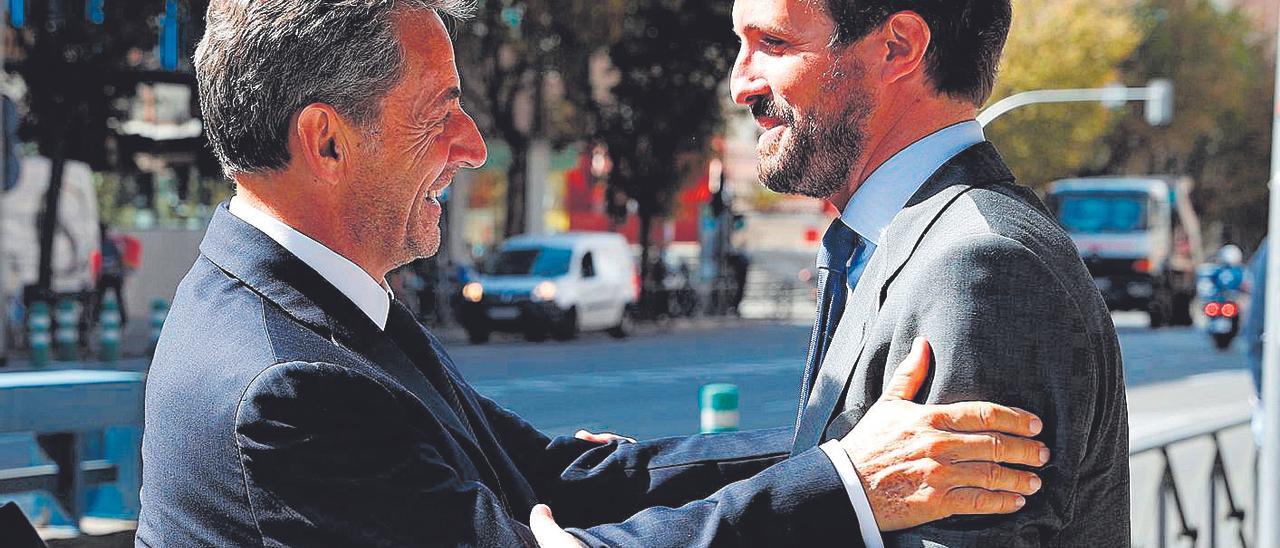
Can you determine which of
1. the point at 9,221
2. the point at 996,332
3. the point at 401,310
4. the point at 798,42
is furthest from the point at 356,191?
the point at 9,221

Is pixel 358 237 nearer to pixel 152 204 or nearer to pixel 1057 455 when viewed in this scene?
pixel 1057 455

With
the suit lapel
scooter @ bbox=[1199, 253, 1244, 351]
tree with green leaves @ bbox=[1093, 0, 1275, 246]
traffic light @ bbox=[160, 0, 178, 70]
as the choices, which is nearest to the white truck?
traffic light @ bbox=[160, 0, 178, 70]

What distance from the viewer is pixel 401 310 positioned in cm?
230

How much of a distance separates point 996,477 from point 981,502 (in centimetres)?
3

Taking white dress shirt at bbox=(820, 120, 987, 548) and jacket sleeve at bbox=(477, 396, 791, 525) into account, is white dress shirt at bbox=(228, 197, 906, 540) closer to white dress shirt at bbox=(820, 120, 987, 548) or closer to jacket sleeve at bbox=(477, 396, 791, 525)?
jacket sleeve at bbox=(477, 396, 791, 525)

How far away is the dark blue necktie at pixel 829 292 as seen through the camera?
7.04ft

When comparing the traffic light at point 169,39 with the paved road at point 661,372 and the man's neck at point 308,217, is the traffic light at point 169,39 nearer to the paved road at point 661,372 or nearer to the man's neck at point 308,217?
the paved road at point 661,372

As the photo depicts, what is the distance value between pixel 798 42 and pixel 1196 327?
33.7 m

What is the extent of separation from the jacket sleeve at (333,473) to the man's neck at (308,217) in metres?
0.33

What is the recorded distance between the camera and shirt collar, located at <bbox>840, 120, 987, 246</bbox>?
2129 mm

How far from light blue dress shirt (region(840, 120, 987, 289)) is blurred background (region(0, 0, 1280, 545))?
3.27m

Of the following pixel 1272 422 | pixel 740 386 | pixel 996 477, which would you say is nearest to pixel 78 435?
pixel 1272 422

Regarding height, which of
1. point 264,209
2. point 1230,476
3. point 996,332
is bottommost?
point 1230,476

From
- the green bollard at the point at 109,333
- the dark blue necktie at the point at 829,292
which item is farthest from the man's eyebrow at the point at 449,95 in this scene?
the green bollard at the point at 109,333
